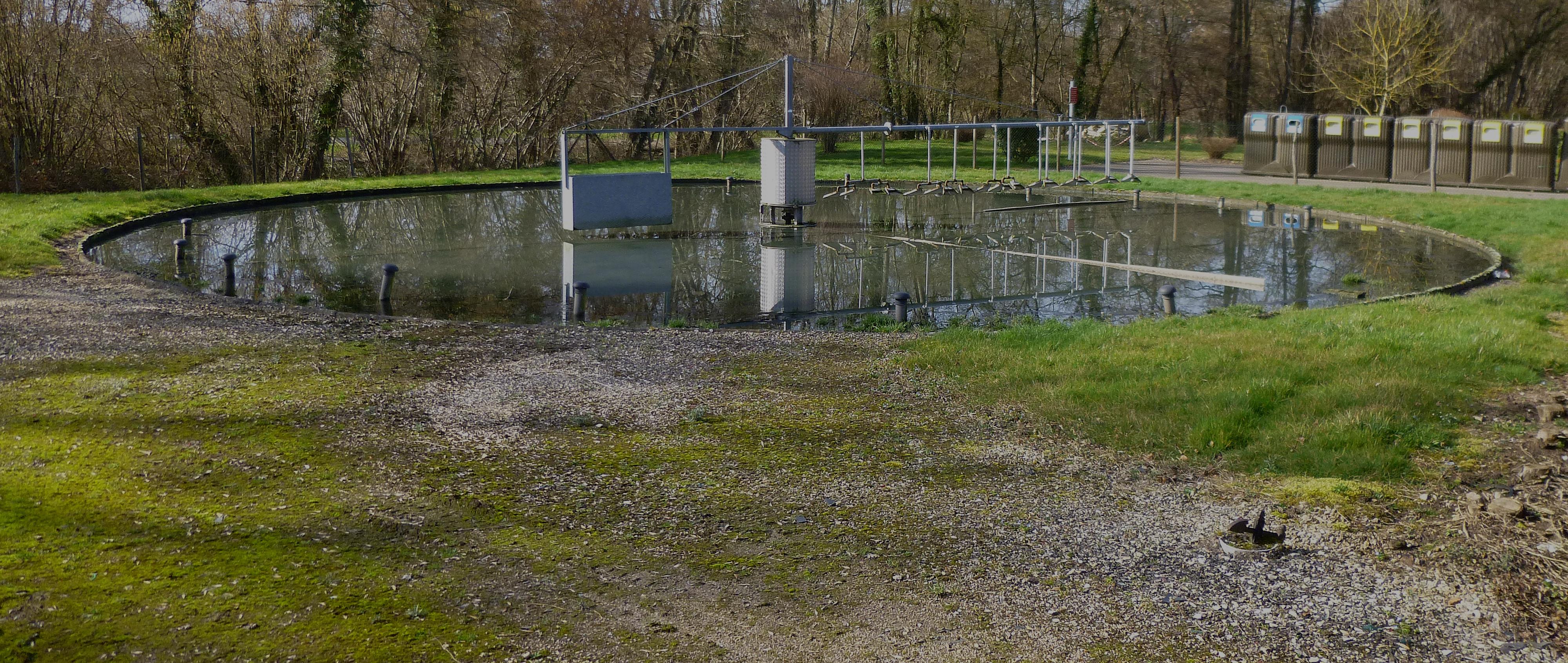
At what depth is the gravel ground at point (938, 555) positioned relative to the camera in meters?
4.57

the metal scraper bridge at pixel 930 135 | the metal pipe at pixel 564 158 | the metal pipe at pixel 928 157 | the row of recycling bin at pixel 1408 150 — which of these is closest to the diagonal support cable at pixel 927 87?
the metal scraper bridge at pixel 930 135

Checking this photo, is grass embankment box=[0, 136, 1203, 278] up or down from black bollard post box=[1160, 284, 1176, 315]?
up

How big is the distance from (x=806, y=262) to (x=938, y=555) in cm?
1052

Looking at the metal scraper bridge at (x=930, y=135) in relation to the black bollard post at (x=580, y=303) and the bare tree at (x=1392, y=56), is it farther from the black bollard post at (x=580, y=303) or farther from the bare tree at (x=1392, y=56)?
the bare tree at (x=1392, y=56)

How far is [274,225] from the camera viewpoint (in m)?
20.2

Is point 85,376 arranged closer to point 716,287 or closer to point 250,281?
point 250,281

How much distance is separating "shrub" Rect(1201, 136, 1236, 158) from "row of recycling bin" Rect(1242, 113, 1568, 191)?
958 cm

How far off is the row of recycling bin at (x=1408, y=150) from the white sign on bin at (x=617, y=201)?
1372 cm

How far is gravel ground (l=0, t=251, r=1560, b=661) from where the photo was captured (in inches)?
180

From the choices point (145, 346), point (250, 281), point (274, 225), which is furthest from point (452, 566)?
point (274, 225)

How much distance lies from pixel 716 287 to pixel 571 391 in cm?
554

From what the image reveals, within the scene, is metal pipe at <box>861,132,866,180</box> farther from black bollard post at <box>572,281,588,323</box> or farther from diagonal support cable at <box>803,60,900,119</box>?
diagonal support cable at <box>803,60,900,119</box>

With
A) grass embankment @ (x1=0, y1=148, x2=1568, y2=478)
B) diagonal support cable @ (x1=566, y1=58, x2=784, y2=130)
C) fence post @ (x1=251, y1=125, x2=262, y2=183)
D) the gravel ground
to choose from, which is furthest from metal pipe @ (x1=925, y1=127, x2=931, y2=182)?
fence post @ (x1=251, y1=125, x2=262, y2=183)

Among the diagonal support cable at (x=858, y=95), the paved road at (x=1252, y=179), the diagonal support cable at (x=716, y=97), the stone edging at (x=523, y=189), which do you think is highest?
the diagonal support cable at (x=858, y=95)
